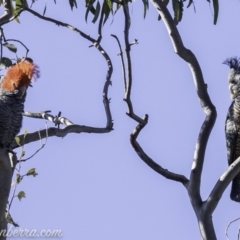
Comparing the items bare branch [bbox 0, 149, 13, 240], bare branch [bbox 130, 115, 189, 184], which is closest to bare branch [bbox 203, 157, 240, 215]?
bare branch [bbox 130, 115, 189, 184]

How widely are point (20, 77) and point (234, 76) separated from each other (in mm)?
2189

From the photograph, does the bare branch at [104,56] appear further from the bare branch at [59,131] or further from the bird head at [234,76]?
the bird head at [234,76]

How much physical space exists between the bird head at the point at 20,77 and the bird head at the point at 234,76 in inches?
78.0

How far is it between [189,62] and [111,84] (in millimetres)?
449

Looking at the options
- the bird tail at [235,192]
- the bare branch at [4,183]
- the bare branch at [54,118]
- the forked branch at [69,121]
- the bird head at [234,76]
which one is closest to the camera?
the bare branch at [4,183]

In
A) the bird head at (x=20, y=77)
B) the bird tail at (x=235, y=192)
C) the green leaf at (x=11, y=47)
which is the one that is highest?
the green leaf at (x=11, y=47)

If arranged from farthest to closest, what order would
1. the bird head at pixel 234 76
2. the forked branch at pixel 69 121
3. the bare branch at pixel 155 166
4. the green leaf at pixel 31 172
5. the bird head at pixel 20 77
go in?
the bird head at pixel 234 76 < the bird head at pixel 20 77 < the bare branch at pixel 155 166 < the forked branch at pixel 69 121 < the green leaf at pixel 31 172

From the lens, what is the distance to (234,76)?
5.68 metres

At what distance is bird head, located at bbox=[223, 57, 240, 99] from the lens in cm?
557

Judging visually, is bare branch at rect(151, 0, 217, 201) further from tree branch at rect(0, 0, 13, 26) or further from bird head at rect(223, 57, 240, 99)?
bird head at rect(223, 57, 240, 99)

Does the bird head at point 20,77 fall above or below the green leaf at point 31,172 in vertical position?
above

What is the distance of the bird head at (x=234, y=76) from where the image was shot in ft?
18.3

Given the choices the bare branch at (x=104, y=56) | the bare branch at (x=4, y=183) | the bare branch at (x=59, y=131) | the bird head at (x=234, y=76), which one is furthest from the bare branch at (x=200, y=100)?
the bird head at (x=234, y=76)

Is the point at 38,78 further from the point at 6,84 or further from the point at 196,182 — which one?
the point at 196,182
